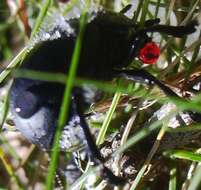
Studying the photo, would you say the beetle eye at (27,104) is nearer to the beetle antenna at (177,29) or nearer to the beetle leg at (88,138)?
the beetle leg at (88,138)

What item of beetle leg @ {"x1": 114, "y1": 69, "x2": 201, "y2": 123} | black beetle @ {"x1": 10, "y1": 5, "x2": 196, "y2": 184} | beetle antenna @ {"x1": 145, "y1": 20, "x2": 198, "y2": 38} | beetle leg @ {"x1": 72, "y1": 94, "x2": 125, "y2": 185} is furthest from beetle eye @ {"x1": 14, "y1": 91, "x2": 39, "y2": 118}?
beetle antenna @ {"x1": 145, "y1": 20, "x2": 198, "y2": 38}

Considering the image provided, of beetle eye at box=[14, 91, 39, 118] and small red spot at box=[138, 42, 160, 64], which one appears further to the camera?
small red spot at box=[138, 42, 160, 64]

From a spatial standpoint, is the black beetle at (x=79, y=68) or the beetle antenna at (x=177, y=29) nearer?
the black beetle at (x=79, y=68)

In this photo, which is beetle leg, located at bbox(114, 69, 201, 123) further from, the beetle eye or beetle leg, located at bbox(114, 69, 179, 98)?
the beetle eye

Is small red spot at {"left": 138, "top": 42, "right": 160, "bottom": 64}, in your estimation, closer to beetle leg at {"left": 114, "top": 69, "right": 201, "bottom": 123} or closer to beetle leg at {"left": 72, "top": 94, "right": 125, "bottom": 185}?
beetle leg at {"left": 114, "top": 69, "right": 201, "bottom": 123}

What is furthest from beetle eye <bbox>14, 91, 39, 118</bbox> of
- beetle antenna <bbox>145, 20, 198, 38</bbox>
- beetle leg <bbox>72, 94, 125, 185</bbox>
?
beetle antenna <bbox>145, 20, 198, 38</bbox>

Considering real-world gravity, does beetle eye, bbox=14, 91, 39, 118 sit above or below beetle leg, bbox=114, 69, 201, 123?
above

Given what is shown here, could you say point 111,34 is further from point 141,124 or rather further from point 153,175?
point 153,175

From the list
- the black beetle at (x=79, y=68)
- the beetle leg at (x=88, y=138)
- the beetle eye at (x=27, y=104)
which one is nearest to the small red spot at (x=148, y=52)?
the black beetle at (x=79, y=68)

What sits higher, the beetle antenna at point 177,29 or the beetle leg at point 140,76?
the beetle antenna at point 177,29
